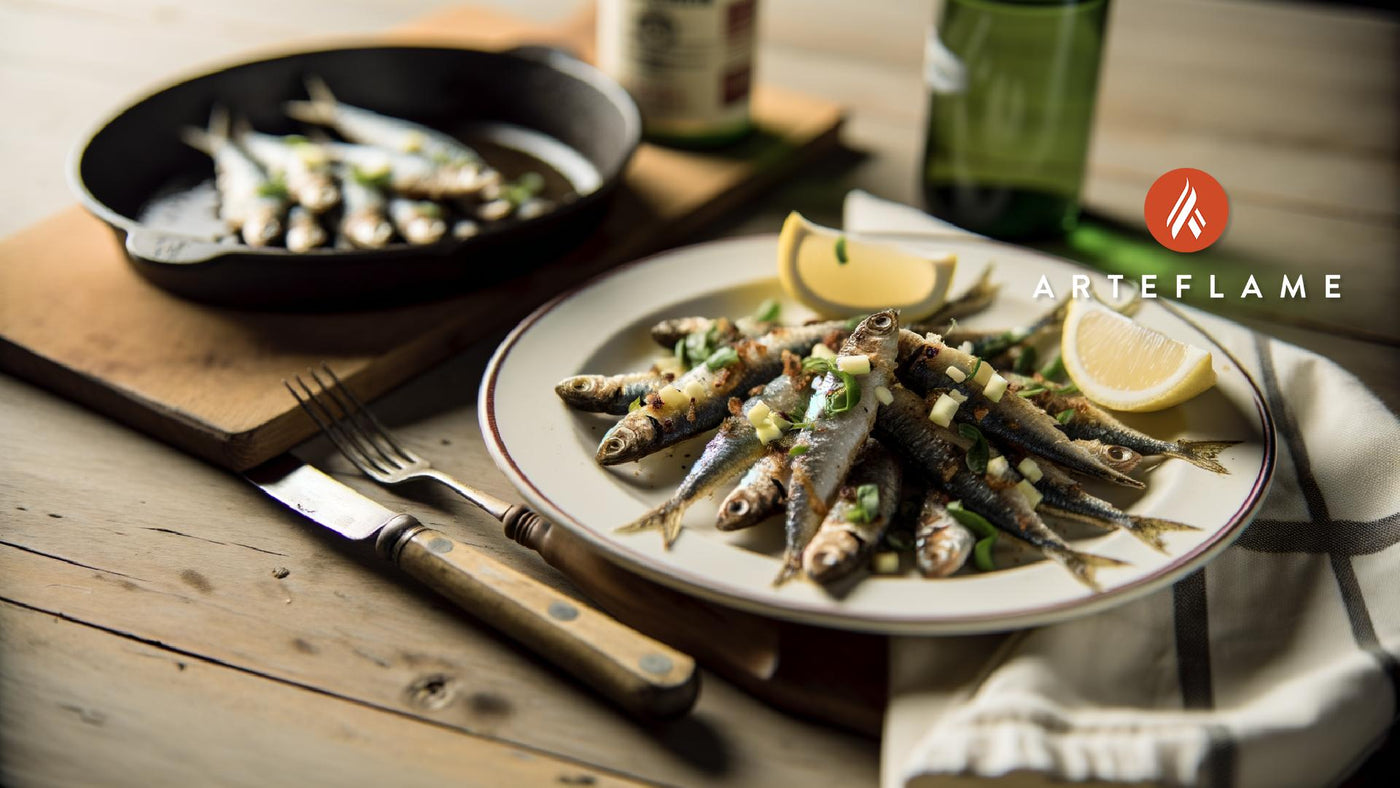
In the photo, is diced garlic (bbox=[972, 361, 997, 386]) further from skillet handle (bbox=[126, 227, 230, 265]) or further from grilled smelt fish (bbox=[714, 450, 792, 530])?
skillet handle (bbox=[126, 227, 230, 265])

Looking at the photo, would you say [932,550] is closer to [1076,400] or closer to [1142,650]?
[1142,650]

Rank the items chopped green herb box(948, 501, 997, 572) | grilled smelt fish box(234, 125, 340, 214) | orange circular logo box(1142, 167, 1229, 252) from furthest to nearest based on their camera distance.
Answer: orange circular logo box(1142, 167, 1229, 252) → grilled smelt fish box(234, 125, 340, 214) → chopped green herb box(948, 501, 997, 572)

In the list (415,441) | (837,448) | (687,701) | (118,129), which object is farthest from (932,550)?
(118,129)

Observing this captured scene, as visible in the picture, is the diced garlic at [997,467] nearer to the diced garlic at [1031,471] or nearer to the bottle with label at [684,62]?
the diced garlic at [1031,471]

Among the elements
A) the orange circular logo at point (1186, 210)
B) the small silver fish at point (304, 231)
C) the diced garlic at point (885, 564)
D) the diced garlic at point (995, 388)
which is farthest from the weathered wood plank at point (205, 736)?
the orange circular logo at point (1186, 210)

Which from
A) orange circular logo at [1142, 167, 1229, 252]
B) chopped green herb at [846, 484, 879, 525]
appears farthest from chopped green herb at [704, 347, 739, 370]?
orange circular logo at [1142, 167, 1229, 252]

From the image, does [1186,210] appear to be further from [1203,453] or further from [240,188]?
[240,188]

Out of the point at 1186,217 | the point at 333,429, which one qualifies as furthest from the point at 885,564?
the point at 1186,217
